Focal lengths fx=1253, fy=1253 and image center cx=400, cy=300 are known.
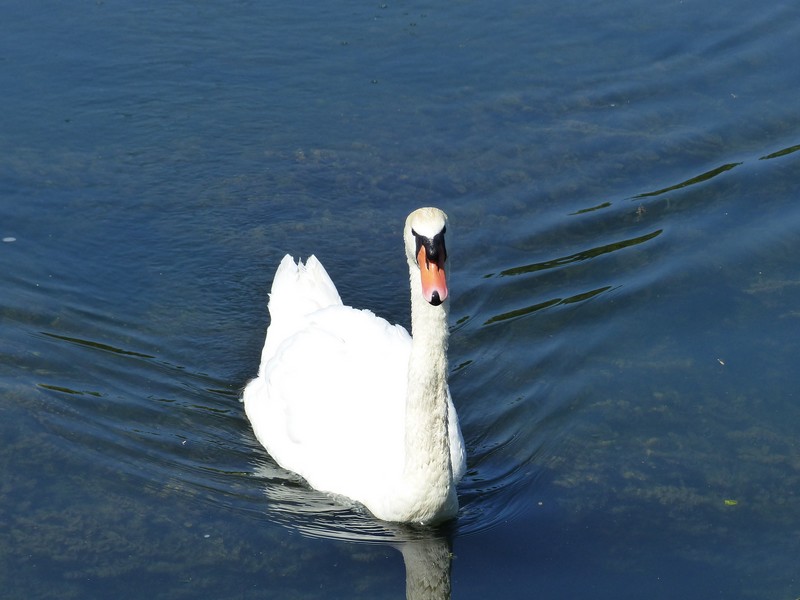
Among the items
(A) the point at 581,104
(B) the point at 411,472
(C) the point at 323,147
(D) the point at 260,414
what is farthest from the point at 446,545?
(A) the point at 581,104

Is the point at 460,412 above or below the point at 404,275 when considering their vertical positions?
below

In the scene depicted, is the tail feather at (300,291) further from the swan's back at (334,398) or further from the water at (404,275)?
the water at (404,275)

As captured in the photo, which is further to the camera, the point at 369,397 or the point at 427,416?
the point at 369,397

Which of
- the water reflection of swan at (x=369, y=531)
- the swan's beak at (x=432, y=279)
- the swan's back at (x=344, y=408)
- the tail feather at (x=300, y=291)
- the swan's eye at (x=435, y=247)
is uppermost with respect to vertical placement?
the swan's eye at (x=435, y=247)

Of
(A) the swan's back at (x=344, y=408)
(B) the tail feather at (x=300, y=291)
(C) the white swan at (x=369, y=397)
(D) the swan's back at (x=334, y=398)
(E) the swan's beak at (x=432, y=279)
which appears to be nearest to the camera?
(E) the swan's beak at (x=432, y=279)

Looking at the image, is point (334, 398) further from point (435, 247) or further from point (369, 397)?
point (435, 247)

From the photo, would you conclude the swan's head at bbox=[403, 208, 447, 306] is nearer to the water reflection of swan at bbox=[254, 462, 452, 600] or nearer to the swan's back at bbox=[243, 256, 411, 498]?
the swan's back at bbox=[243, 256, 411, 498]

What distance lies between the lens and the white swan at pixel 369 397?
8125 millimetres

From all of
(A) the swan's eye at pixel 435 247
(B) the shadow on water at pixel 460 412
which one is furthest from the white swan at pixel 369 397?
(B) the shadow on water at pixel 460 412

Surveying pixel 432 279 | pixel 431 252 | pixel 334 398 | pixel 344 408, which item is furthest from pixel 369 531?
pixel 431 252

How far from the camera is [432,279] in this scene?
7.64 meters

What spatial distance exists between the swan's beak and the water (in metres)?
1.90

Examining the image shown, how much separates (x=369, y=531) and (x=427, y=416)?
0.97 m

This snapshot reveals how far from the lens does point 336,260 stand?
11.9 meters
